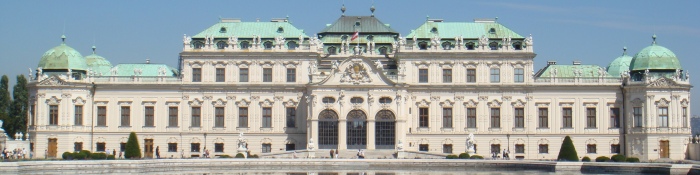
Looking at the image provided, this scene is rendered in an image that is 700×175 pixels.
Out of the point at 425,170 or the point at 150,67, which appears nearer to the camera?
the point at 425,170

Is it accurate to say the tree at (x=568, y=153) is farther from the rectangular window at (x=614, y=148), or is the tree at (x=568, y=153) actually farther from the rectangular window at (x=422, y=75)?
the rectangular window at (x=422, y=75)

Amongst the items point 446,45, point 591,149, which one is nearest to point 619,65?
point 591,149

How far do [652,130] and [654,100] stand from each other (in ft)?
8.15

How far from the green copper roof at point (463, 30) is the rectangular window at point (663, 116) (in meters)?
A: 13.0

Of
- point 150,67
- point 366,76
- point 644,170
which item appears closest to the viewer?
point 644,170

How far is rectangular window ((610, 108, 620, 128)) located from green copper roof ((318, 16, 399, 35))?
1998 centimetres

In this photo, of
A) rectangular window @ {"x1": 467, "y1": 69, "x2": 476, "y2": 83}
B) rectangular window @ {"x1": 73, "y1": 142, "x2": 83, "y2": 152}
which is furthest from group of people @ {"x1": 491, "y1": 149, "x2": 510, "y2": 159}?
rectangular window @ {"x1": 73, "y1": 142, "x2": 83, "y2": 152}

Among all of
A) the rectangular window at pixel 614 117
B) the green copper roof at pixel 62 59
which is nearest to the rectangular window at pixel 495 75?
the rectangular window at pixel 614 117

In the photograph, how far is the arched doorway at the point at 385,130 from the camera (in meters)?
97.5

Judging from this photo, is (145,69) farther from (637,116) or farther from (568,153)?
(637,116)

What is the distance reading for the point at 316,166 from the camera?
266ft

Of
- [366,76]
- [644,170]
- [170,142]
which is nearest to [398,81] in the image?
[366,76]

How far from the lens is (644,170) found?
243ft

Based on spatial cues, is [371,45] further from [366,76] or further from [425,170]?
[425,170]
